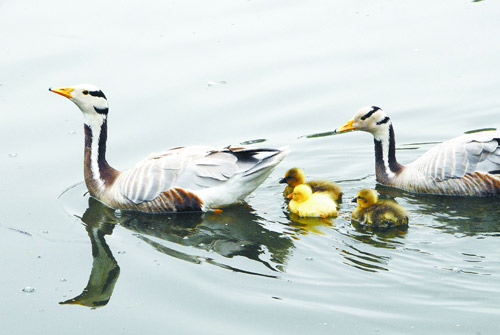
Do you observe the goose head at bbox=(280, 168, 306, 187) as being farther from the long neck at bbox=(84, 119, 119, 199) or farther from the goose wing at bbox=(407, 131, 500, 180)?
the long neck at bbox=(84, 119, 119, 199)

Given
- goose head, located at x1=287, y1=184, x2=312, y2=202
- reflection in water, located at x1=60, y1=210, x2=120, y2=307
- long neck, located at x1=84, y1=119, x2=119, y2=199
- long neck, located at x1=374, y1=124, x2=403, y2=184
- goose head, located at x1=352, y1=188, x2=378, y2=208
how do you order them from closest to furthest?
reflection in water, located at x1=60, y1=210, x2=120, y2=307, goose head, located at x1=352, y1=188, x2=378, y2=208, goose head, located at x1=287, y1=184, x2=312, y2=202, long neck, located at x1=84, y1=119, x2=119, y2=199, long neck, located at x1=374, y1=124, x2=403, y2=184

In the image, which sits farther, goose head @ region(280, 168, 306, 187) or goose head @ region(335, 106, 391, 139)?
goose head @ region(335, 106, 391, 139)

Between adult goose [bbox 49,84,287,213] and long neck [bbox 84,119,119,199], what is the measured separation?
7 cm

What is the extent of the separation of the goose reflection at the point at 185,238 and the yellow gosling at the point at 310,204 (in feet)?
1.59

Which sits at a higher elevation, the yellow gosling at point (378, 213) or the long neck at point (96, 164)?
the long neck at point (96, 164)

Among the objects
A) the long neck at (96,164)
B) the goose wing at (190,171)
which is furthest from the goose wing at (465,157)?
the long neck at (96,164)

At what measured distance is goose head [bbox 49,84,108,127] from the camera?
10.5 meters

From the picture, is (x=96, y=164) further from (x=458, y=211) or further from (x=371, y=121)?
(x=458, y=211)

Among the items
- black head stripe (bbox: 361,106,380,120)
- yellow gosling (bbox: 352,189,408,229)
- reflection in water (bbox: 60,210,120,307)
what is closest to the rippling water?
reflection in water (bbox: 60,210,120,307)

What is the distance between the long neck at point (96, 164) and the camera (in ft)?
34.9

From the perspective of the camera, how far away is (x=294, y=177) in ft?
34.2

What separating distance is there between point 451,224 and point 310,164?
2.62 meters

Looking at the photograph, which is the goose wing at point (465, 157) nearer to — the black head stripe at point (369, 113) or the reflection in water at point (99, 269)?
the black head stripe at point (369, 113)

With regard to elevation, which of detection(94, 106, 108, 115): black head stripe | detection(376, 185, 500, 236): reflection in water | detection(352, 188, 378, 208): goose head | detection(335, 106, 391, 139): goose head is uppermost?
detection(94, 106, 108, 115): black head stripe
